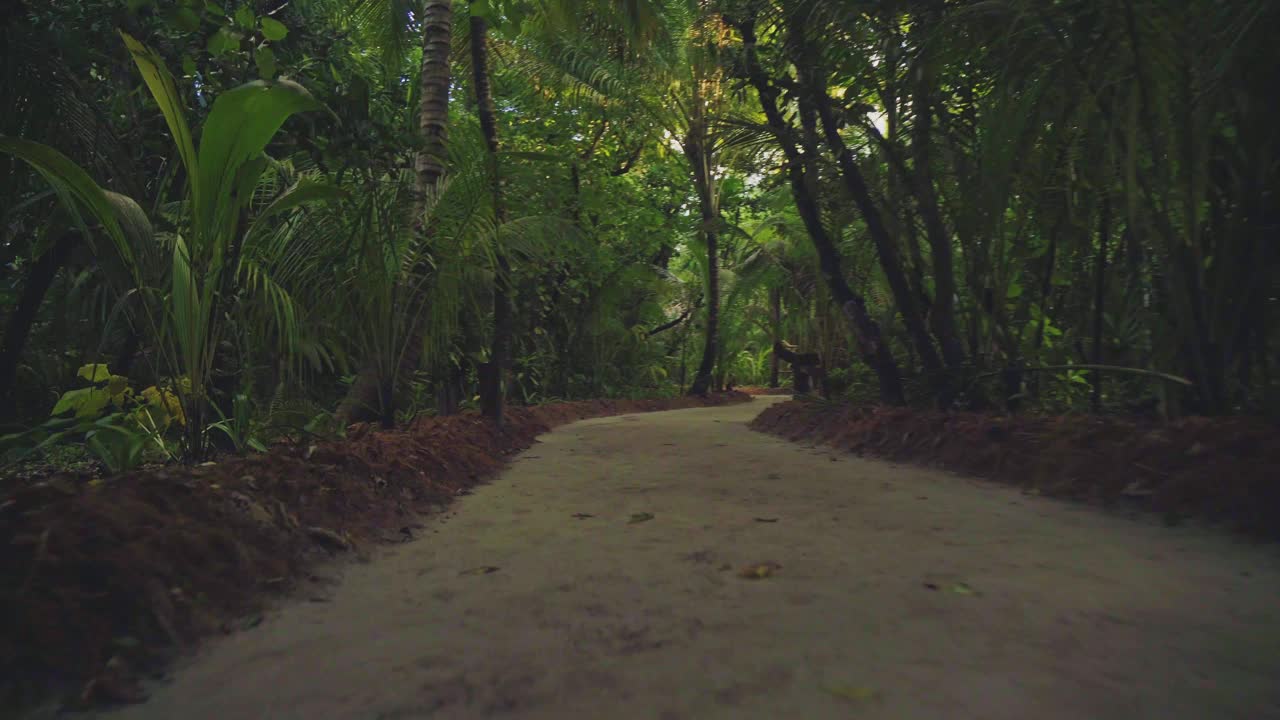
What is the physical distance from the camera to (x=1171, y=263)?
352 centimetres

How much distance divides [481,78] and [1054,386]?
5311 millimetres

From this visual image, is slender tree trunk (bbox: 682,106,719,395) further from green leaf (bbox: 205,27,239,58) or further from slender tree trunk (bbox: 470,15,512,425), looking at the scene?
green leaf (bbox: 205,27,239,58)

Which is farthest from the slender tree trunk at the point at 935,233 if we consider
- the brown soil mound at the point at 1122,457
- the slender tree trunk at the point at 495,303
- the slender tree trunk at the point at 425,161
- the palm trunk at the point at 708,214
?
the palm trunk at the point at 708,214

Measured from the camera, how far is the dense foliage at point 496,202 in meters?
3.02

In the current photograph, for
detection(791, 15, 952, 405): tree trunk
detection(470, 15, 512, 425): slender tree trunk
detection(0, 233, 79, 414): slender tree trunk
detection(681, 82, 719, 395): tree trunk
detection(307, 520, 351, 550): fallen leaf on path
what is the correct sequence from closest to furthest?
detection(307, 520, 351, 550): fallen leaf on path < detection(0, 233, 79, 414): slender tree trunk < detection(791, 15, 952, 405): tree trunk < detection(470, 15, 512, 425): slender tree trunk < detection(681, 82, 719, 395): tree trunk

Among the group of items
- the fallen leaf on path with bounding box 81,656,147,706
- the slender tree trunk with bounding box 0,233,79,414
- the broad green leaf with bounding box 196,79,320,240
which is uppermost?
the broad green leaf with bounding box 196,79,320,240

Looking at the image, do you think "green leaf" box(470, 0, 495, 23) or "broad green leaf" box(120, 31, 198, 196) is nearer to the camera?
"broad green leaf" box(120, 31, 198, 196)

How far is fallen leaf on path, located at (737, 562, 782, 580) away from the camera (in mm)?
2258

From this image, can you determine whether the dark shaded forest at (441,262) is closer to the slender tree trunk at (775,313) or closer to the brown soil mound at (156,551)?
the brown soil mound at (156,551)

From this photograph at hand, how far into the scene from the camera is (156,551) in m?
1.93

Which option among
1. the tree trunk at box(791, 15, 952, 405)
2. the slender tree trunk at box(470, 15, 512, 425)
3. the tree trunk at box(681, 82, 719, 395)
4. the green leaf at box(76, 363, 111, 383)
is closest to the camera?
the green leaf at box(76, 363, 111, 383)

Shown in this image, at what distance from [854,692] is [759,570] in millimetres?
859

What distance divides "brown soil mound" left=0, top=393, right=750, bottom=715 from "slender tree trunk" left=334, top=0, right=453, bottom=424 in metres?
1.66

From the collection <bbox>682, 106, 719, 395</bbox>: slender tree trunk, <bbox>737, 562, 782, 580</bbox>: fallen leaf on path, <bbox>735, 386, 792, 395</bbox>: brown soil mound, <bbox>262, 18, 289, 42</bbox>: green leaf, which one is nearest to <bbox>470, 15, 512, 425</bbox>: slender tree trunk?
<bbox>262, 18, 289, 42</bbox>: green leaf
